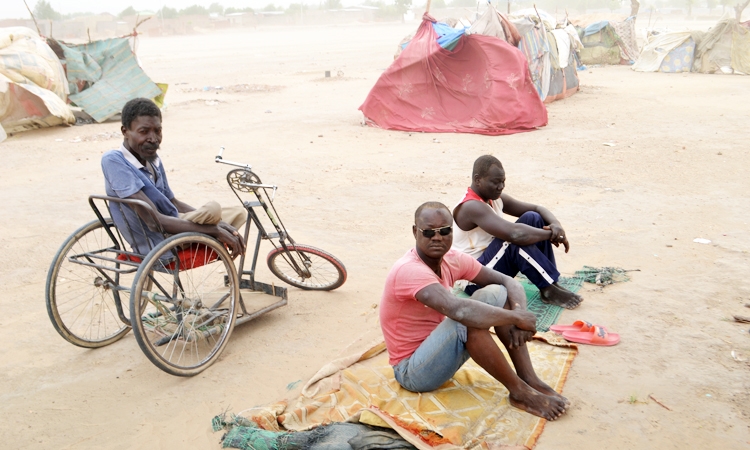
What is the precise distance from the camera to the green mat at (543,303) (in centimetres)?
419

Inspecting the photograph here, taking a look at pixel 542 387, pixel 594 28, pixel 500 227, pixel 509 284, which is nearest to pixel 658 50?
pixel 594 28

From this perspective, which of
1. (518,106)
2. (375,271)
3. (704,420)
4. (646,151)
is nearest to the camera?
(704,420)

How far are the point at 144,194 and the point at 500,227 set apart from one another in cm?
223

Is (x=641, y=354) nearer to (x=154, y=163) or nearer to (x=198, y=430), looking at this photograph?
(x=198, y=430)

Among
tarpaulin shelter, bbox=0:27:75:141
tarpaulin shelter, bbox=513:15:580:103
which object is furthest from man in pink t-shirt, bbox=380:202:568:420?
tarpaulin shelter, bbox=513:15:580:103

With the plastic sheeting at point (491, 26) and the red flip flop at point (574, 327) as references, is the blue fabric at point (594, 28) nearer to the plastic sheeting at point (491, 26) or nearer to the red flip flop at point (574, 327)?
the plastic sheeting at point (491, 26)

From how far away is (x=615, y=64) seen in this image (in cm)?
2530

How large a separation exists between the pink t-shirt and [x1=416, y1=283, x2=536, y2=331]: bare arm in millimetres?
55

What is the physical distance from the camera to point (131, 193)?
362 cm

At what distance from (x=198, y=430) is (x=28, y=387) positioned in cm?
122

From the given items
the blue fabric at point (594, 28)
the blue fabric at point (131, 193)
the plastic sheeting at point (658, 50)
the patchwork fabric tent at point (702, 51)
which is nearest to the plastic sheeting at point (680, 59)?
the patchwork fabric tent at point (702, 51)

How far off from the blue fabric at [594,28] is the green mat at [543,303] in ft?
75.2

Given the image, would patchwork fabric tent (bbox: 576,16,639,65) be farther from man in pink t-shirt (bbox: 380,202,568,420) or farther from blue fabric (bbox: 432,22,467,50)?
man in pink t-shirt (bbox: 380,202,568,420)

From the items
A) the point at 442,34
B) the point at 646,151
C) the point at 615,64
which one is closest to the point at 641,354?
the point at 646,151
